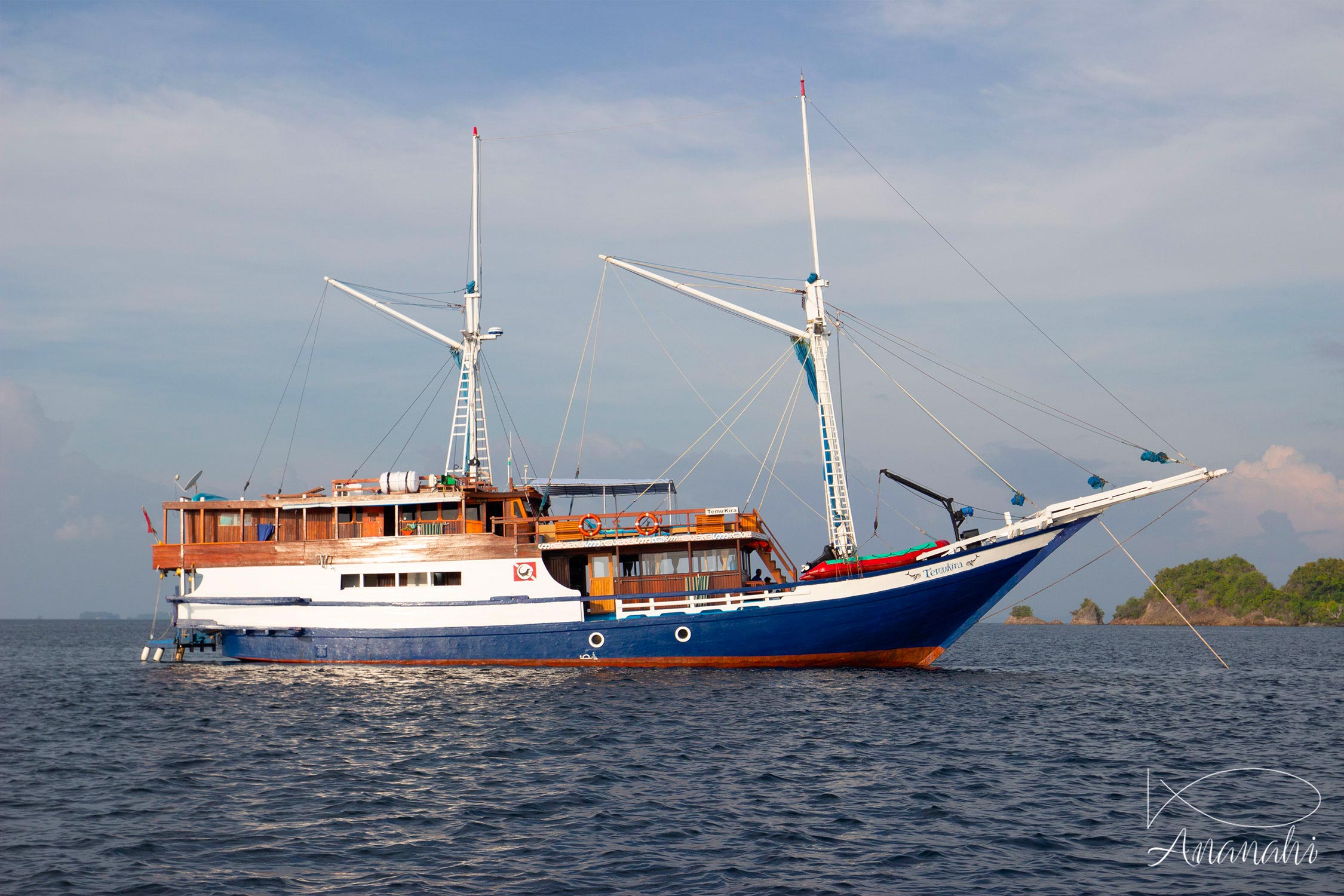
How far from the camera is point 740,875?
1302cm

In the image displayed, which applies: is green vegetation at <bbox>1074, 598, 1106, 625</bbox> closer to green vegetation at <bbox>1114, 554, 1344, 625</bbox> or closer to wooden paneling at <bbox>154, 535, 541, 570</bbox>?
green vegetation at <bbox>1114, 554, 1344, 625</bbox>

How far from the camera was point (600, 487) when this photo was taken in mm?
39031

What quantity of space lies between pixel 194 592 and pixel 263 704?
1235 centimetres

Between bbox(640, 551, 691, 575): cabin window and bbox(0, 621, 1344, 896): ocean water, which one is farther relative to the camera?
bbox(640, 551, 691, 575): cabin window

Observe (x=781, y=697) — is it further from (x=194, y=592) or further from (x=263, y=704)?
(x=194, y=592)

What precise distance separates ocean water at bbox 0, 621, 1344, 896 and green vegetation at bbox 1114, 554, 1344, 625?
112 meters

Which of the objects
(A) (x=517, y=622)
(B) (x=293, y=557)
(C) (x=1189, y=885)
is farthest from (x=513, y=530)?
(C) (x=1189, y=885)

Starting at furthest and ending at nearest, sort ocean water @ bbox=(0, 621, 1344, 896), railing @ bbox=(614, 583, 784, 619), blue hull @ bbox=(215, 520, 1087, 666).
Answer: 1. railing @ bbox=(614, 583, 784, 619)
2. blue hull @ bbox=(215, 520, 1087, 666)
3. ocean water @ bbox=(0, 621, 1344, 896)

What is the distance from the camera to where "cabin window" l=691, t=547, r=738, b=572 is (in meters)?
33.4

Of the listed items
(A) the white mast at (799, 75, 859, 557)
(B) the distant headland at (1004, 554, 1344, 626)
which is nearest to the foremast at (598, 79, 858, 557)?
(A) the white mast at (799, 75, 859, 557)

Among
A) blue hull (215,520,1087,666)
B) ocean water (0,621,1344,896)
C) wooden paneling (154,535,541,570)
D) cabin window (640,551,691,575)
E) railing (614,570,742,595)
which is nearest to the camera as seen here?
ocean water (0,621,1344,896)

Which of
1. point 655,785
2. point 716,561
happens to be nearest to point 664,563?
point 716,561

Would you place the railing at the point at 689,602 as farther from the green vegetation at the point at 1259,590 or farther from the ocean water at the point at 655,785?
the green vegetation at the point at 1259,590

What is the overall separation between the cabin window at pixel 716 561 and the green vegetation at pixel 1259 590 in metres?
121
